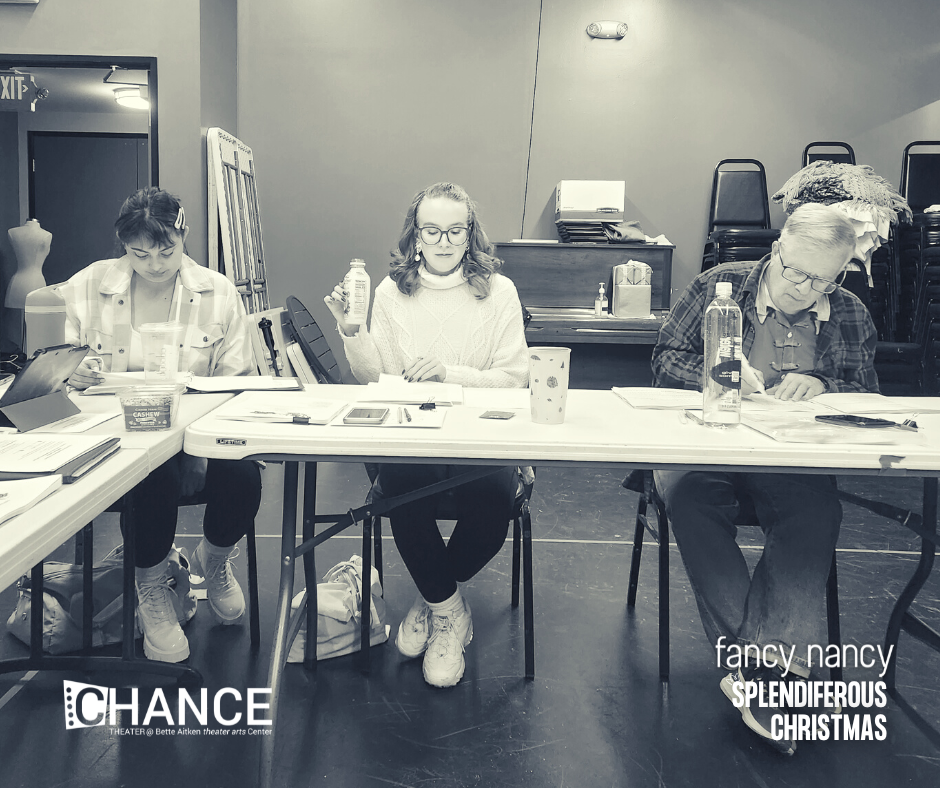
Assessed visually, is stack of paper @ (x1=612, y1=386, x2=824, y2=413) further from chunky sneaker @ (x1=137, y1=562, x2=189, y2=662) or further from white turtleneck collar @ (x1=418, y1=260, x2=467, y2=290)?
chunky sneaker @ (x1=137, y1=562, x2=189, y2=662)

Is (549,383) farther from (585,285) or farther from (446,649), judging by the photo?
(585,285)

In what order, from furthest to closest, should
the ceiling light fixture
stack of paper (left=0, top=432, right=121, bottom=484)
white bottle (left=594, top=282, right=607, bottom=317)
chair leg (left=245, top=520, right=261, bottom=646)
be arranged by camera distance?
the ceiling light fixture, white bottle (left=594, top=282, right=607, bottom=317), chair leg (left=245, top=520, right=261, bottom=646), stack of paper (left=0, top=432, right=121, bottom=484)

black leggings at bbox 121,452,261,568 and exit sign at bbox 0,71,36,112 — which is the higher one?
exit sign at bbox 0,71,36,112

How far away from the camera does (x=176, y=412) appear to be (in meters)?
1.36

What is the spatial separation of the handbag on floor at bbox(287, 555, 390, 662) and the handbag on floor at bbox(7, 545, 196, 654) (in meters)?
0.31

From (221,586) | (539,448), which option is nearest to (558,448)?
(539,448)

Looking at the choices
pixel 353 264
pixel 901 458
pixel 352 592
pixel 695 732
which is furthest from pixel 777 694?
pixel 353 264

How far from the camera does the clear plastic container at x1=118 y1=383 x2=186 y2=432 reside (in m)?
1.30

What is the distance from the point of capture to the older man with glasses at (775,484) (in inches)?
56.4

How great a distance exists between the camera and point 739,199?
4.91 m

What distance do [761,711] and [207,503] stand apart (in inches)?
51.4

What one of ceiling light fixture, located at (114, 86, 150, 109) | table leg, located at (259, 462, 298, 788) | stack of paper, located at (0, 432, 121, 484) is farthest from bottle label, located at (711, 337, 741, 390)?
ceiling light fixture, located at (114, 86, 150, 109)

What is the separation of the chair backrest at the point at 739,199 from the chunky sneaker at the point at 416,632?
3889 millimetres

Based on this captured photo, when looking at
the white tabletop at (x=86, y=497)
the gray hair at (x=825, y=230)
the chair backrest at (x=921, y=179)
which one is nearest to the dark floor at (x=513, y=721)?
the white tabletop at (x=86, y=497)
